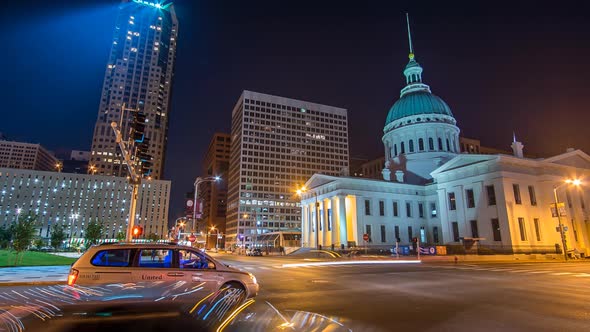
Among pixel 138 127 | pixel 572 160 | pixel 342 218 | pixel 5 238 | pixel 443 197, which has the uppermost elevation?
pixel 572 160

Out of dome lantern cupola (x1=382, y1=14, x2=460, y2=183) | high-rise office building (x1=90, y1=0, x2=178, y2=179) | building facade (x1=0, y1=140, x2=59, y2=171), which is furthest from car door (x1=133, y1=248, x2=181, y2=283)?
building facade (x1=0, y1=140, x2=59, y2=171)

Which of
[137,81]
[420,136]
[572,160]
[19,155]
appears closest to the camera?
[572,160]

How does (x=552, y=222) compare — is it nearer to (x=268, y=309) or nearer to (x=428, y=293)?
(x=428, y=293)

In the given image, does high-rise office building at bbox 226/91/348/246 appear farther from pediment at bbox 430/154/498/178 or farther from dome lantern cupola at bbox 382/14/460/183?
pediment at bbox 430/154/498/178

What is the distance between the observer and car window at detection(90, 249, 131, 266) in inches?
337

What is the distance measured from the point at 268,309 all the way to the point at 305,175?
394 ft

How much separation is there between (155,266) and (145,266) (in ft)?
0.82

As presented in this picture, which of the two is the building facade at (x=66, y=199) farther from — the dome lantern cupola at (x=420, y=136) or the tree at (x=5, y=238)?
the dome lantern cupola at (x=420, y=136)

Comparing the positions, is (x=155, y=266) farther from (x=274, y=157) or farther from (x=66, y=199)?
(x=66, y=199)

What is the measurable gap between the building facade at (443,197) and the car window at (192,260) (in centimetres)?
4283

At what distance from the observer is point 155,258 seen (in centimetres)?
926

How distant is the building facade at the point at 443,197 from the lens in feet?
152

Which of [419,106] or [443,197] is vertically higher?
[419,106]

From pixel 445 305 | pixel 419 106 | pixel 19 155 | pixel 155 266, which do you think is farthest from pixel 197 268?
pixel 19 155
